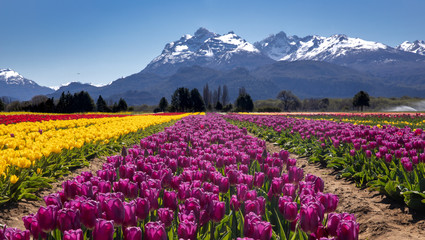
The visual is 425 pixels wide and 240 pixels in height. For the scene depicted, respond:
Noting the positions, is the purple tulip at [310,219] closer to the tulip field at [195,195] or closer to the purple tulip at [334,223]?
the tulip field at [195,195]

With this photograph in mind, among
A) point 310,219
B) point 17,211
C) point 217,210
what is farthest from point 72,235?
point 17,211

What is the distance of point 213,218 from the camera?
2668 mm

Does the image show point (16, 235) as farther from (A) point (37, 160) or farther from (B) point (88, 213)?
(A) point (37, 160)

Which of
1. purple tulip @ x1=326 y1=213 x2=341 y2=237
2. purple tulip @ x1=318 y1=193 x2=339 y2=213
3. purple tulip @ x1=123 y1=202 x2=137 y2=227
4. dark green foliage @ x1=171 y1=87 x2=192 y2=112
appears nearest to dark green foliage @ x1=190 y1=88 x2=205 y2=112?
dark green foliage @ x1=171 y1=87 x2=192 y2=112

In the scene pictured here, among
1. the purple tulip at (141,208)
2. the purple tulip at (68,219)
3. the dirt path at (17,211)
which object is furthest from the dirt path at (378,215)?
the dirt path at (17,211)

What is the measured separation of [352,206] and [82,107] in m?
91.4

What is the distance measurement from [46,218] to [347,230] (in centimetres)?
212

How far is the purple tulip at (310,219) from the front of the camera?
2.31 meters

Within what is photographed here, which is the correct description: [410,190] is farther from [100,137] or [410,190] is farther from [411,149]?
[100,137]

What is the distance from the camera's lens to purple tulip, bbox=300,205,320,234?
2309 millimetres

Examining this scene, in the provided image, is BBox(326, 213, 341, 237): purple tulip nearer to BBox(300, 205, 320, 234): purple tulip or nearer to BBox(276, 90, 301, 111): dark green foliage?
BBox(300, 205, 320, 234): purple tulip

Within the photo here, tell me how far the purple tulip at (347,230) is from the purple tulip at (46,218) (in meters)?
2.04

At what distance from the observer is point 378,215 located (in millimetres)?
4949

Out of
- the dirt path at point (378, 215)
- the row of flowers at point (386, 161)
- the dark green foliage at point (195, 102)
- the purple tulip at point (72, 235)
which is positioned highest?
the dark green foliage at point (195, 102)
